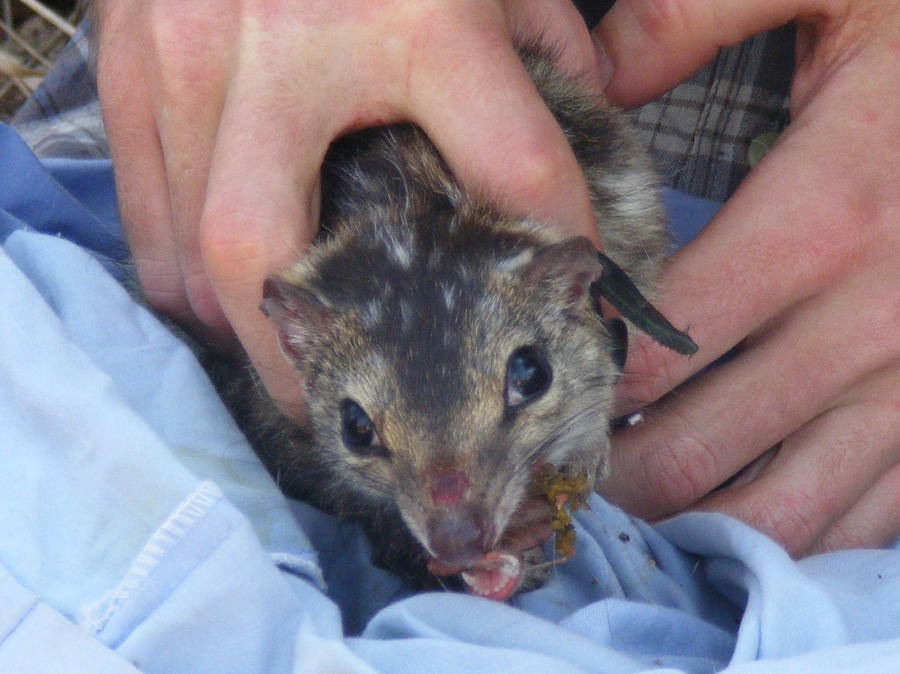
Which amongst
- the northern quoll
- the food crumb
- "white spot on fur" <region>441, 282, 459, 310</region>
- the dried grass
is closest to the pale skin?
the northern quoll

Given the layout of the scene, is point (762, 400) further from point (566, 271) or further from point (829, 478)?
point (566, 271)

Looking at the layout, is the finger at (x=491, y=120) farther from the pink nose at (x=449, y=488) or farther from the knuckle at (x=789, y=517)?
the knuckle at (x=789, y=517)

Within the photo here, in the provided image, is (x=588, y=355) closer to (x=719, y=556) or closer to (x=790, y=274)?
(x=719, y=556)

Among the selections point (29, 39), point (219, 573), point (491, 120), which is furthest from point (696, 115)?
point (29, 39)

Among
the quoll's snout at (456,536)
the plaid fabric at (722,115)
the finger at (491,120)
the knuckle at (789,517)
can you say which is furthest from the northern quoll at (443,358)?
the plaid fabric at (722,115)

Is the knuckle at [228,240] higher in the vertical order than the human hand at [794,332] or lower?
higher

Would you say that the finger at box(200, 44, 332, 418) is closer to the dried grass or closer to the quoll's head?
the quoll's head

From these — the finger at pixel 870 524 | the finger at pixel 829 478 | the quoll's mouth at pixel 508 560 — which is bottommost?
the finger at pixel 870 524
